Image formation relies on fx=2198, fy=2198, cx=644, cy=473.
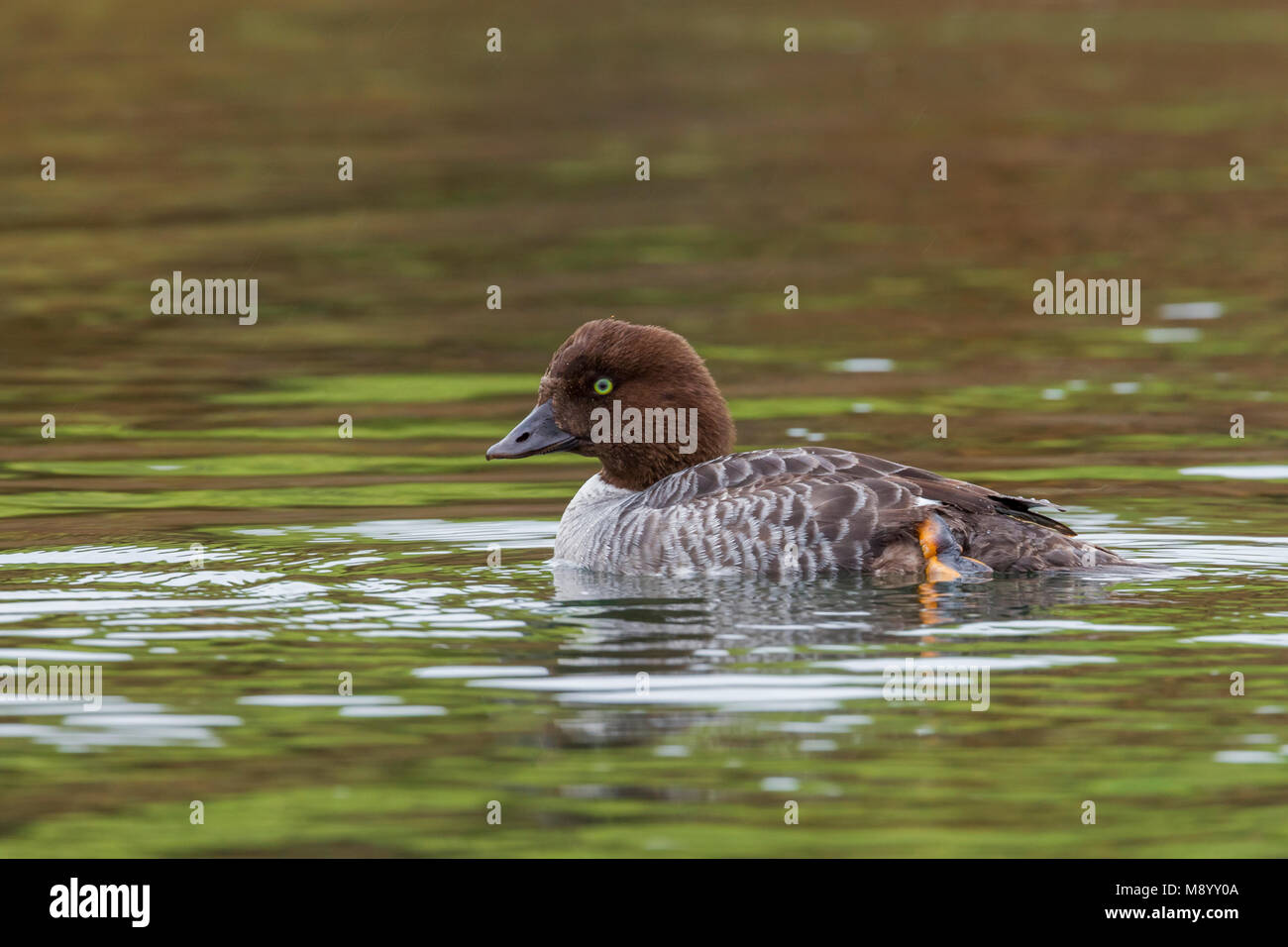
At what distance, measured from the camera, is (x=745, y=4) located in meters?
38.3

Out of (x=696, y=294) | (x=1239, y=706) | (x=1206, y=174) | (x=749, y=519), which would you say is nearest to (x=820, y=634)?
(x=749, y=519)

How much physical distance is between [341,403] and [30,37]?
21.8 m

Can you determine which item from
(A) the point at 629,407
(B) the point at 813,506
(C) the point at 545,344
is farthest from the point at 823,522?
(C) the point at 545,344

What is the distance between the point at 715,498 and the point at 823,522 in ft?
2.06

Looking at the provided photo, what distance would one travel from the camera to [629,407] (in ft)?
38.1

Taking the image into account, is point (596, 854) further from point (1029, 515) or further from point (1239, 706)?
point (1029, 515)

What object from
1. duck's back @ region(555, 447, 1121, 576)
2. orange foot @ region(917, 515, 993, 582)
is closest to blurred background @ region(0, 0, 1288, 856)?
orange foot @ region(917, 515, 993, 582)

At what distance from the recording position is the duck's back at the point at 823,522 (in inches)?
407

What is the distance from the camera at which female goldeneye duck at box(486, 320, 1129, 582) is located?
10.3m

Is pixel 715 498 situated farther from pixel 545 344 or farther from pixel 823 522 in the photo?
pixel 545 344

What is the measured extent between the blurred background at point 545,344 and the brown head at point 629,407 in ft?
2.51

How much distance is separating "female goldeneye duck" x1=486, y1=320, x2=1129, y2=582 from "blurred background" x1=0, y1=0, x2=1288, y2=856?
1.69 feet

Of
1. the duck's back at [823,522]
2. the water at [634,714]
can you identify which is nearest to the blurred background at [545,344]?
the water at [634,714]

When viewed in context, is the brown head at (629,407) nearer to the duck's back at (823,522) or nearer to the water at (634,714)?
the duck's back at (823,522)
